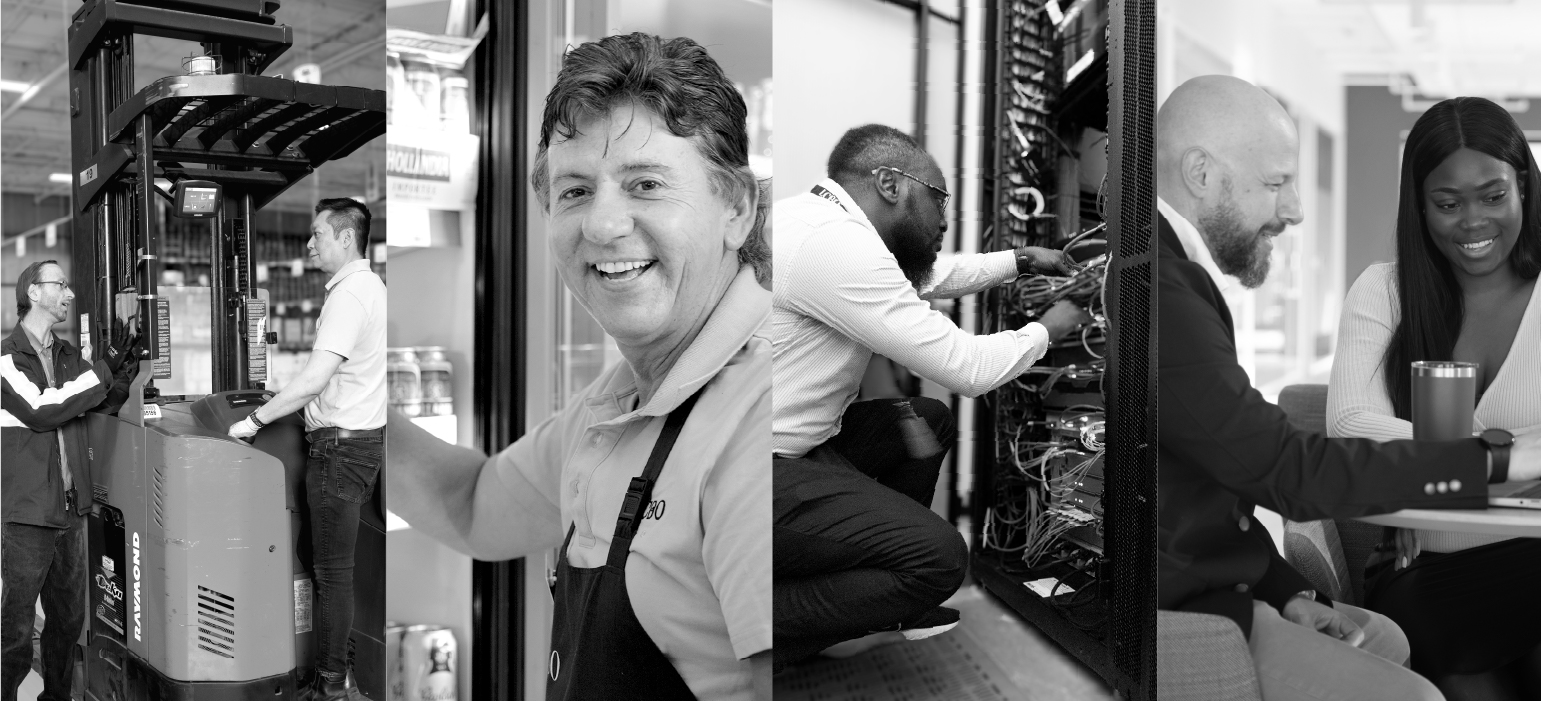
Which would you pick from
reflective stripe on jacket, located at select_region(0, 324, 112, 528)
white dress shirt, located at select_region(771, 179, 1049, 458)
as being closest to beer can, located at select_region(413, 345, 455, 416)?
white dress shirt, located at select_region(771, 179, 1049, 458)

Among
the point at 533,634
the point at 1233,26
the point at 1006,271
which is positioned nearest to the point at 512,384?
the point at 533,634

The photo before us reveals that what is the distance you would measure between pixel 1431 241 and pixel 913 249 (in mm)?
785

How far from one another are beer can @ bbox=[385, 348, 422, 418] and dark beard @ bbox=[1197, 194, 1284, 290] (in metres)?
1.15

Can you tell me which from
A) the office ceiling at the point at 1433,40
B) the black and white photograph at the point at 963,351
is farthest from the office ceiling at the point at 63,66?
the office ceiling at the point at 1433,40

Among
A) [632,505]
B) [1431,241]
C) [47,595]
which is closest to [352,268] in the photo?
[632,505]

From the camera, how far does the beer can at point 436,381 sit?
1.09 meters

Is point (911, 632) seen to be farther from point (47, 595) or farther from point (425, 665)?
point (47, 595)

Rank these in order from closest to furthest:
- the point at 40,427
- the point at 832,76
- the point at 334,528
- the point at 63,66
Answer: the point at 832,76 < the point at 334,528 < the point at 40,427 < the point at 63,66

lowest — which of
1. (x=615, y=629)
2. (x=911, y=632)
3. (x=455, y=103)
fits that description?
(x=911, y=632)

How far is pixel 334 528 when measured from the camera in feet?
6.98

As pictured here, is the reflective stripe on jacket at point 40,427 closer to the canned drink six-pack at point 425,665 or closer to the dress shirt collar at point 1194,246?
the canned drink six-pack at point 425,665

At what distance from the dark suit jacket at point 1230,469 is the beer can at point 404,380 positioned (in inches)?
41.7

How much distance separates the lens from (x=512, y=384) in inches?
43.5

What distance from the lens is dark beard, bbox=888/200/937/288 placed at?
1365 mm
